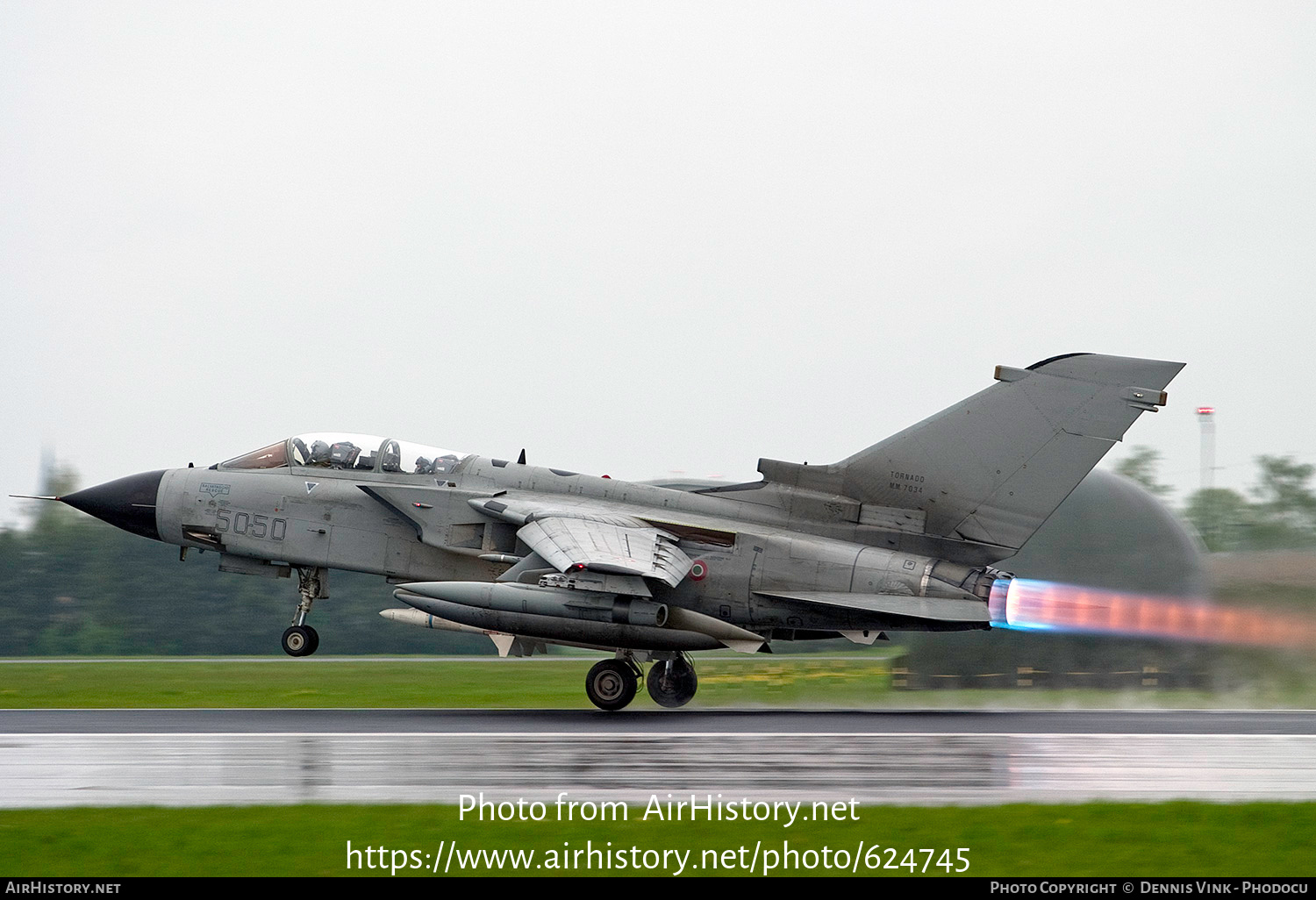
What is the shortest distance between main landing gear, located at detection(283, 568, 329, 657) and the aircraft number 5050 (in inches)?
31.2

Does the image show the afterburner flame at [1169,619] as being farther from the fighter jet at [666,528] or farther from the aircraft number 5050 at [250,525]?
the aircraft number 5050 at [250,525]

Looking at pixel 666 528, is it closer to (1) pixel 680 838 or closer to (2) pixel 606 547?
(2) pixel 606 547

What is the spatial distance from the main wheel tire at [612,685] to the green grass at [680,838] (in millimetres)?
7983

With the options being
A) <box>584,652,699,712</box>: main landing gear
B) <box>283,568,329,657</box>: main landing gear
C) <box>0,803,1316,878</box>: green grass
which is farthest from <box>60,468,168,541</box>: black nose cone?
<box>0,803,1316,878</box>: green grass

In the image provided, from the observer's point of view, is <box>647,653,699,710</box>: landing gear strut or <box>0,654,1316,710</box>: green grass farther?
<box>0,654,1316,710</box>: green grass

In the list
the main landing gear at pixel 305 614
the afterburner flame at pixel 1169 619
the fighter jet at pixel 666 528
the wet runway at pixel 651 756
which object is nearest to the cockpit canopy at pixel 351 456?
the fighter jet at pixel 666 528

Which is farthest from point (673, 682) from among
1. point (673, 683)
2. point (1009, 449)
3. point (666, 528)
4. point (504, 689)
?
point (1009, 449)

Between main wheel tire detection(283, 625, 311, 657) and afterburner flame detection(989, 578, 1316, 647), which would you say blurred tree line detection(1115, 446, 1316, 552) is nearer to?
afterburner flame detection(989, 578, 1316, 647)

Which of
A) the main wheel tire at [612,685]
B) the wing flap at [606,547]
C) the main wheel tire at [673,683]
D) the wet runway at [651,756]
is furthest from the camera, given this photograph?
the main wheel tire at [673,683]

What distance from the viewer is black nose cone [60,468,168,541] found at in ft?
64.0

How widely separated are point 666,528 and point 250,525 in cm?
636

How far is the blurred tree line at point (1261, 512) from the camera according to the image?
19000 mm

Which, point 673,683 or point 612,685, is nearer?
point 612,685

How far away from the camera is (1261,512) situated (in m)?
20.5
